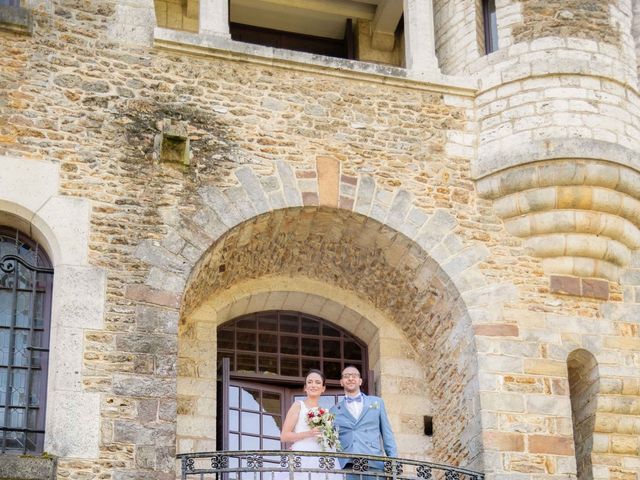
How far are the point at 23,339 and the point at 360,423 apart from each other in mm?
2670

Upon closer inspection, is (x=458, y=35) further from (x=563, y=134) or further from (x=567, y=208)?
(x=567, y=208)

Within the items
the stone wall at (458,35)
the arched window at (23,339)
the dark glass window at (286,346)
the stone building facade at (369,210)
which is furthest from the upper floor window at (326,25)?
the arched window at (23,339)

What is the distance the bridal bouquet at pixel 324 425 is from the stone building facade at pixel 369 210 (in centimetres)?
105

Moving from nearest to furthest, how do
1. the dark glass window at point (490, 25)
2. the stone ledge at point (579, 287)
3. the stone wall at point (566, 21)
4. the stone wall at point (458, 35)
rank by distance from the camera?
1. the stone ledge at point (579, 287)
2. the stone wall at point (566, 21)
3. the stone wall at point (458, 35)
4. the dark glass window at point (490, 25)

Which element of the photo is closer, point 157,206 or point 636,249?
point 157,206

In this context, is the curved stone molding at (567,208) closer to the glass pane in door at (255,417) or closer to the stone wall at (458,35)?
the stone wall at (458,35)

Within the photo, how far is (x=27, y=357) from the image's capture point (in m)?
11.8

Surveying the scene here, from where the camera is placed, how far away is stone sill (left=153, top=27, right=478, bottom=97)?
1298cm

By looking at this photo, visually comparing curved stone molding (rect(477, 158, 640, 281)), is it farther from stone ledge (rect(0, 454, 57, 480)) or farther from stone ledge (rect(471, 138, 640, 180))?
stone ledge (rect(0, 454, 57, 480))

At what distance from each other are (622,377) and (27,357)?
4.86 meters


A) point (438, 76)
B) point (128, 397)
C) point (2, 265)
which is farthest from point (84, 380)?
point (438, 76)

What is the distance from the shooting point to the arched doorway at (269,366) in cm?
1322

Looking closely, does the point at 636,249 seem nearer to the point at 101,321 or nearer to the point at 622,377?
the point at 622,377

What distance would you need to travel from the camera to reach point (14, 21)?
12570 millimetres
